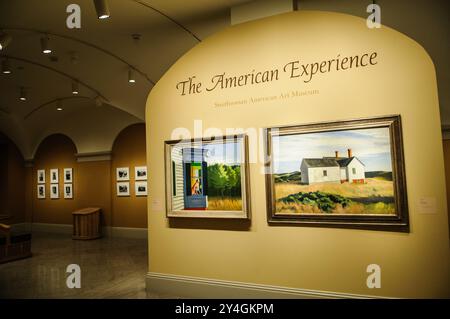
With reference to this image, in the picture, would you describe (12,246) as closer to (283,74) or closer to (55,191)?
(55,191)

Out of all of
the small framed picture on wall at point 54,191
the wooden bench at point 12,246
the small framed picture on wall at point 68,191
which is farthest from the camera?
the small framed picture on wall at point 54,191

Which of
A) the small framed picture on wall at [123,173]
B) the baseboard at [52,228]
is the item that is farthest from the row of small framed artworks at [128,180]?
the baseboard at [52,228]

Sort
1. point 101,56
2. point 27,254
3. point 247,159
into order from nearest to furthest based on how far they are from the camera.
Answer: point 247,159 < point 101,56 < point 27,254

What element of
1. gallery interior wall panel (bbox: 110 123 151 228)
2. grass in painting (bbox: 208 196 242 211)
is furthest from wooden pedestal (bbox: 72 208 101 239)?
grass in painting (bbox: 208 196 242 211)

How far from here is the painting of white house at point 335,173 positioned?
363cm

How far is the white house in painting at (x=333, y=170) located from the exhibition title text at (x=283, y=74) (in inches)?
41.6

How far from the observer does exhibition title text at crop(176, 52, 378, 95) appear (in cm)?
383

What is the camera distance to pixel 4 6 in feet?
15.1

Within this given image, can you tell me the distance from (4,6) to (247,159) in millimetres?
4181

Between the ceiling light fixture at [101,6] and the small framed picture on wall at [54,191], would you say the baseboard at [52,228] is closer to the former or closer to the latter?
the small framed picture on wall at [54,191]

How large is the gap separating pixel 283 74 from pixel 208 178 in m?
1.77

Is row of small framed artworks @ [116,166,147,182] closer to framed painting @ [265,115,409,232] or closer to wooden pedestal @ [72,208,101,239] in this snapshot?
wooden pedestal @ [72,208,101,239]

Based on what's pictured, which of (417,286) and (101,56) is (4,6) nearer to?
(101,56)

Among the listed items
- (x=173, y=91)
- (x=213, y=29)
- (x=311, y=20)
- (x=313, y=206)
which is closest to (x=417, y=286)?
(x=313, y=206)
